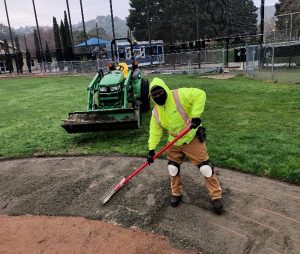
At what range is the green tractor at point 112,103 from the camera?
22.7 ft

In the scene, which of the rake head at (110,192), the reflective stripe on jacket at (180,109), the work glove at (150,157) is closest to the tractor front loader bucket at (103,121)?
the rake head at (110,192)

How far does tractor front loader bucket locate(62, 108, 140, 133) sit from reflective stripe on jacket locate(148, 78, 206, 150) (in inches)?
103

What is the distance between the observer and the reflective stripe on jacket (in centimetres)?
398

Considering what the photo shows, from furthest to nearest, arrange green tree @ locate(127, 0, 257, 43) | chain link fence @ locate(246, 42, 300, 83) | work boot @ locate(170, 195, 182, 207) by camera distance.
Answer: green tree @ locate(127, 0, 257, 43), chain link fence @ locate(246, 42, 300, 83), work boot @ locate(170, 195, 182, 207)

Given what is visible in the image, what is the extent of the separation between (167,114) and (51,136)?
15.9 ft

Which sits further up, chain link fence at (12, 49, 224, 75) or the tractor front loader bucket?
the tractor front loader bucket

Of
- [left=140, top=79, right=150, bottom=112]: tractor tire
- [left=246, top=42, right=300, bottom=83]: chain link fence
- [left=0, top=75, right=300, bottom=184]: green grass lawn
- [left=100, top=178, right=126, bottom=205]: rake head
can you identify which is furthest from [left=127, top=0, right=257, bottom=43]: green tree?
[left=100, top=178, right=126, bottom=205]: rake head

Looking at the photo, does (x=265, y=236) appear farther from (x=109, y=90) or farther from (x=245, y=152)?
(x=109, y=90)

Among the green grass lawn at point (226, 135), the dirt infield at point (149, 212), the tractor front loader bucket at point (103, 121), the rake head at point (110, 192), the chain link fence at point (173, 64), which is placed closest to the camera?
the dirt infield at point (149, 212)

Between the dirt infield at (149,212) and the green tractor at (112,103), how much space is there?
129cm

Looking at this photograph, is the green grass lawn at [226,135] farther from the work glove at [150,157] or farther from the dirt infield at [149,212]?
the work glove at [150,157]

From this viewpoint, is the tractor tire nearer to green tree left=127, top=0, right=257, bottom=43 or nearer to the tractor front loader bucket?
the tractor front loader bucket

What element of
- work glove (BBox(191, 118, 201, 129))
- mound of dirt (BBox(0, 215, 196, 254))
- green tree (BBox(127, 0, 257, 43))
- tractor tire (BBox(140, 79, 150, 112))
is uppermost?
green tree (BBox(127, 0, 257, 43))

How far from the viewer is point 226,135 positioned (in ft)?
23.2
